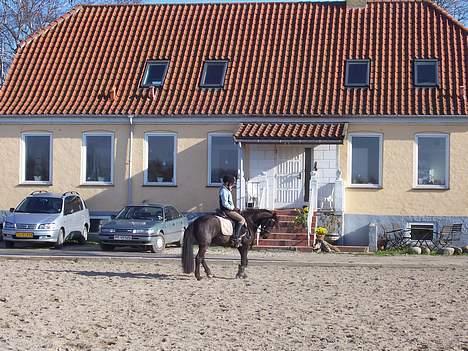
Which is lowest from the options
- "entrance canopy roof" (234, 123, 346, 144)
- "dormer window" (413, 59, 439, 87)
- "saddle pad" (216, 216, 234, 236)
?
"saddle pad" (216, 216, 234, 236)

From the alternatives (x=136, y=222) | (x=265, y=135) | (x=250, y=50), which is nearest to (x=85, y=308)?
(x=136, y=222)

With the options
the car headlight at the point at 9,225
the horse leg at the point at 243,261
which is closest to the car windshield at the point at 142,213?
the car headlight at the point at 9,225

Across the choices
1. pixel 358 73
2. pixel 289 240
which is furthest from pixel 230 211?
pixel 358 73

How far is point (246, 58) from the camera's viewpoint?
107 ft

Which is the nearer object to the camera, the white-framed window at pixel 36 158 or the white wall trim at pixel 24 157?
the white wall trim at pixel 24 157

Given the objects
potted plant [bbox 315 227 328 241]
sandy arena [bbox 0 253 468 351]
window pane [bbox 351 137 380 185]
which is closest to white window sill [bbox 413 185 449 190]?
window pane [bbox 351 137 380 185]

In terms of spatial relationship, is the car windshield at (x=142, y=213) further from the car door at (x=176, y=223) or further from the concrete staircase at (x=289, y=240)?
the concrete staircase at (x=289, y=240)

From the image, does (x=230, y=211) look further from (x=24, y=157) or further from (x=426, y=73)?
(x=24, y=157)

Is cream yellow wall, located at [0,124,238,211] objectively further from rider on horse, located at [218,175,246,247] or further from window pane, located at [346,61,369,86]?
rider on horse, located at [218,175,246,247]

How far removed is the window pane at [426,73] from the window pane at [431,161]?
2.06m

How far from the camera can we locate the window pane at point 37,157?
32156mm

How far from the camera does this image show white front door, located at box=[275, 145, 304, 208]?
99.8 feet

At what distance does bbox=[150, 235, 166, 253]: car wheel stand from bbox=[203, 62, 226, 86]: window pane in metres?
7.26

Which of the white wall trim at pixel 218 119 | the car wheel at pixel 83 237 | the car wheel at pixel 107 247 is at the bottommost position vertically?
the car wheel at pixel 107 247
